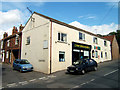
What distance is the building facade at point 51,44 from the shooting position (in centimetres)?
1294

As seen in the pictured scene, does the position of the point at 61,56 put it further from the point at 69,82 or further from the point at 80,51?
the point at 69,82

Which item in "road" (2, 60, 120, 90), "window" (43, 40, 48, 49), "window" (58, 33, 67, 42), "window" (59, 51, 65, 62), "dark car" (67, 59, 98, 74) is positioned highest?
"window" (58, 33, 67, 42)

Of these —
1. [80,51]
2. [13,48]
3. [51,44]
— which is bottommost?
[80,51]

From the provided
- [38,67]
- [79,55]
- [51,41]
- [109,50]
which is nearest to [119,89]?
[51,41]

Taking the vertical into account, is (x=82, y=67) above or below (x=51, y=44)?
below

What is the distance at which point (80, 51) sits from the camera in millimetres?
18031

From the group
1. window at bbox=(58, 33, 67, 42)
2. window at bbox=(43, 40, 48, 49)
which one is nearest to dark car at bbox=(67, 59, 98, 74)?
window at bbox=(43, 40, 48, 49)

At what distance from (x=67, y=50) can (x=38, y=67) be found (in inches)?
188

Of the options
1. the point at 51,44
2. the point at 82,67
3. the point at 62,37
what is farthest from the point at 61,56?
the point at 82,67

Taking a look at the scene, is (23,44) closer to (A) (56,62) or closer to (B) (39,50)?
(B) (39,50)

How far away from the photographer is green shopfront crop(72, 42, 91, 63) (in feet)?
54.5

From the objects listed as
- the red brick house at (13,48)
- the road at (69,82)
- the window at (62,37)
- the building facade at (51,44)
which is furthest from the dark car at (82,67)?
the red brick house at (13,48)

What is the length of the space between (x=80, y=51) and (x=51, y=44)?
23.4ft

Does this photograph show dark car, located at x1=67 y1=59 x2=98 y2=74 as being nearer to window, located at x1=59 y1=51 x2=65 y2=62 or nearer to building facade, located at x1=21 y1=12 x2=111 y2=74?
building facade, located at x1=21 y1=12 x2=111 y2=74
